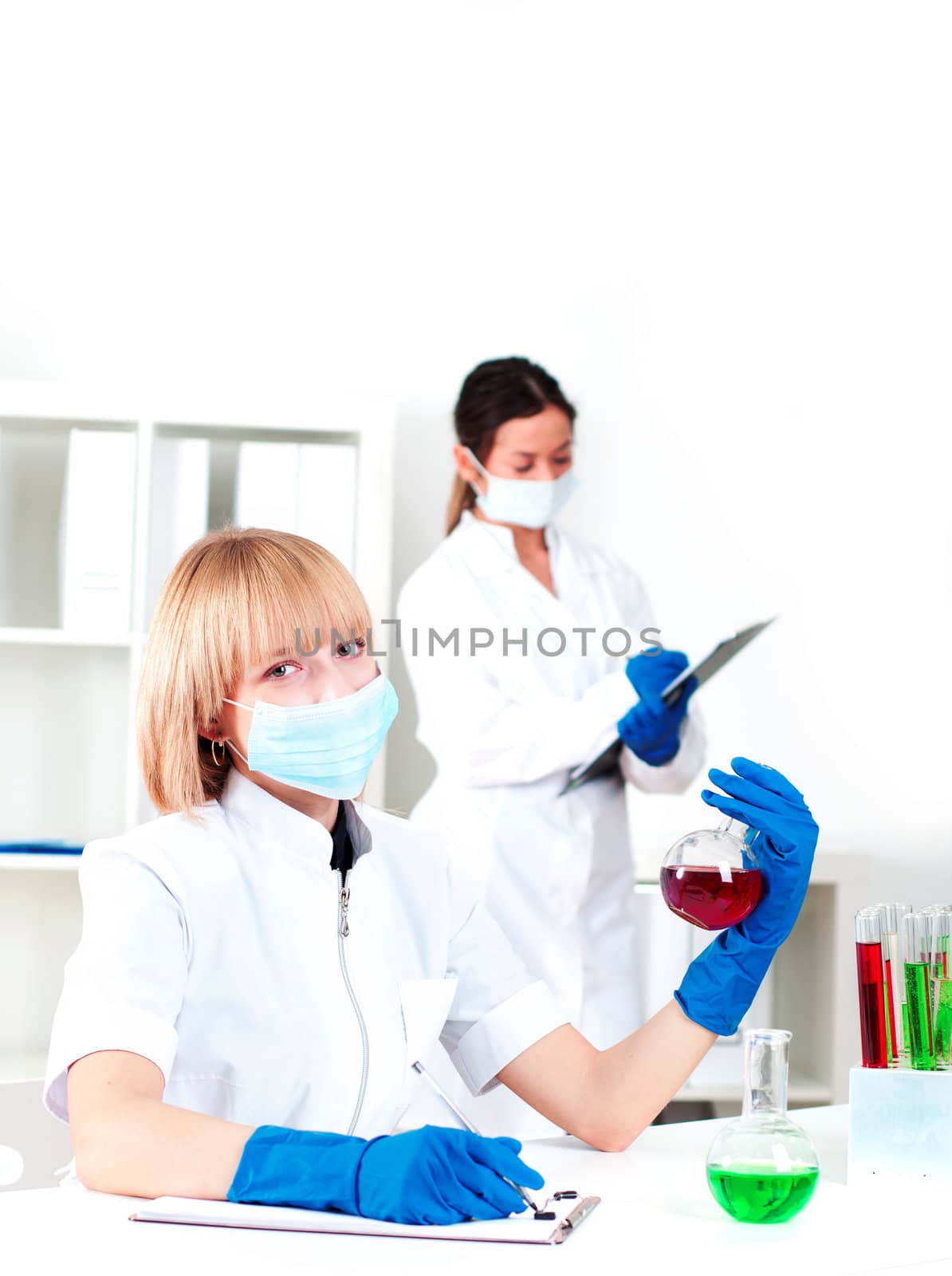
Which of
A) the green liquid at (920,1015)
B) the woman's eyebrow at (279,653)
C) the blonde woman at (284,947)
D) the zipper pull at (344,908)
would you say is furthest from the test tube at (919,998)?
the woman's eyebrow at (279,653)

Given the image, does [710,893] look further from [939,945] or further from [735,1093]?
[735,1093]

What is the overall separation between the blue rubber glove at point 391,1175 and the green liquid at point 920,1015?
304mm

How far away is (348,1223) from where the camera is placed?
78 cm

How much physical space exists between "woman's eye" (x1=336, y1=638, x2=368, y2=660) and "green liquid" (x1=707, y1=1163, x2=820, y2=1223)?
55 cm

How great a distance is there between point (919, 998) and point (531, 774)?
100cm

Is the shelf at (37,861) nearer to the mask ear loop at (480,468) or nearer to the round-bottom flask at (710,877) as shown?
the mask ear loop at (480,468)

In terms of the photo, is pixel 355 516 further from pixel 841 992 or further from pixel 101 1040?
pixel 101 1040

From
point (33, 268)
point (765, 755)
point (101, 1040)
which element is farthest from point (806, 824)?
point (33, 268)

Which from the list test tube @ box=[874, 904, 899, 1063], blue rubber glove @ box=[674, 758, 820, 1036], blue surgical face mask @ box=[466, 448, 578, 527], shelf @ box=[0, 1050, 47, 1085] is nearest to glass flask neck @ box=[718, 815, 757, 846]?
blue rubber glove @ box=[674, 758, 820, 1036]

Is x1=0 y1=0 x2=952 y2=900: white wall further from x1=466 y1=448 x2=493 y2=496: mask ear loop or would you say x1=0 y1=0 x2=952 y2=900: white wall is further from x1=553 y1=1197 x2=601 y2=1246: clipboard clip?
x1=553 y1=1197 x2=601 y2=1246: clipboard clip

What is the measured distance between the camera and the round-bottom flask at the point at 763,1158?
798 millimetres

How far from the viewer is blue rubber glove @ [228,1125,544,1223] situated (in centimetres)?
78

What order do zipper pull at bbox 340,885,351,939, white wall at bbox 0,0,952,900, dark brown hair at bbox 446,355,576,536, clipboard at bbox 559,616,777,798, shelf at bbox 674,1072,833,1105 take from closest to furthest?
1. zipper pull at bbox 340,885,351,939
2. clipboard at bbox 559,616,777,798
3. dark brown hair at bbox 446,355,576,536
4. shelf at bbox 674,1072,833,1105
5. white wall at bbox 0,0,952,900

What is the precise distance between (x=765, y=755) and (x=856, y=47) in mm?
1409
